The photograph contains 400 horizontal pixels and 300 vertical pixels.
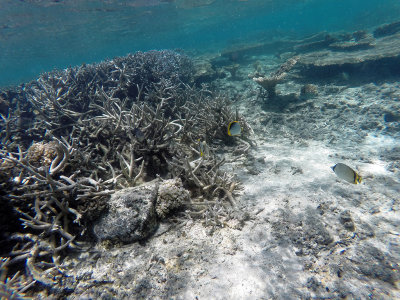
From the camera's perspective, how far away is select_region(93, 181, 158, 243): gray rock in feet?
7.95

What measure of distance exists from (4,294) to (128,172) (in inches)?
77.1

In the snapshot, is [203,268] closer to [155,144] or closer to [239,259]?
[239,259]

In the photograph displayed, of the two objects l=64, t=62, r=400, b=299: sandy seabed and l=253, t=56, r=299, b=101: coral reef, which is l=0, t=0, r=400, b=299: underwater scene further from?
l=253, t=56, r=299, b=101: coral reef

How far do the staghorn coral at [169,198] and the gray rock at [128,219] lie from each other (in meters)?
0.16

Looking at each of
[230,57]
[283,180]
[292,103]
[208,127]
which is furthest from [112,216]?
[230,57]

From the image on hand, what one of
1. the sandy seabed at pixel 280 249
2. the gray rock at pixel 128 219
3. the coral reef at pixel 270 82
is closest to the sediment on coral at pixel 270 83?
the coral reef at pixel 270 82

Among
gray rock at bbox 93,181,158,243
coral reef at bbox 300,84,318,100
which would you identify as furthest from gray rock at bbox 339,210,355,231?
coral reef at bbox 300,84,318,100

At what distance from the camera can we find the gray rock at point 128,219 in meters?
2.42

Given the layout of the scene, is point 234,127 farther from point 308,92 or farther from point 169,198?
point 308,92

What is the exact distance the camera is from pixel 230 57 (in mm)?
16453

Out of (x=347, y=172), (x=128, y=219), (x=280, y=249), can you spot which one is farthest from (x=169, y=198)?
(x=347, y=172)

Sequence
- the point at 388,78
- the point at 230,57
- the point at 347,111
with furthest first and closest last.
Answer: the point at 230,57 → the point at 388,78 → the point at 347,111

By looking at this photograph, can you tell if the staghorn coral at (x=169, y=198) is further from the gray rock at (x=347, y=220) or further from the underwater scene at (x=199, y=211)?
the gray rock at (x=347, y=220)

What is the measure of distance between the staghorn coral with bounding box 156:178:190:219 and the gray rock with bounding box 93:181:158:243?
16cm
